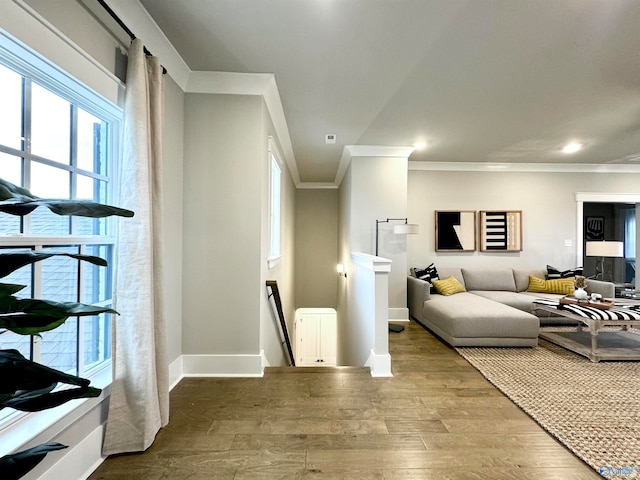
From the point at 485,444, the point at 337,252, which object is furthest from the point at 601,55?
the point at 337,252

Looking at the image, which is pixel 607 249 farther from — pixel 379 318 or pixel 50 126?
pixel 50 126

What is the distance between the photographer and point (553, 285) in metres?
4.55

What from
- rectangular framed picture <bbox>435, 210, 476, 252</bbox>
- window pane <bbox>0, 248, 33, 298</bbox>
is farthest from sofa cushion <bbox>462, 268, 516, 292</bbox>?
window pane <bbox>0, 248, 33, 298</bbox>

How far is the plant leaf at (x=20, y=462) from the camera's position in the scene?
58cm

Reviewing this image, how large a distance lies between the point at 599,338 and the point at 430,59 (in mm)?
3719

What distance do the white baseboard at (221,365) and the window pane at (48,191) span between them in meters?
1.47

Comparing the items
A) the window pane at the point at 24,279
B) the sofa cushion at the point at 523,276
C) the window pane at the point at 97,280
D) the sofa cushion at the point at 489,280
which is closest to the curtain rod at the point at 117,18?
the window pane at the point at 97,280

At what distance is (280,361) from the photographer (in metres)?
3.65

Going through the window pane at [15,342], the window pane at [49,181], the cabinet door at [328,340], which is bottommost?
the cabinet door at [328,340]

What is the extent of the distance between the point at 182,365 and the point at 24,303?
2.11 metres

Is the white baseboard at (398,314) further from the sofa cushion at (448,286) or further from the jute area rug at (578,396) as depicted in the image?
the jute area rug at (578,396)

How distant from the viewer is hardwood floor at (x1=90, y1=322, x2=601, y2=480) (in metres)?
1.49

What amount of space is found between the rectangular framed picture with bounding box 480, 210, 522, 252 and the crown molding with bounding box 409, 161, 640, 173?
2.54ft

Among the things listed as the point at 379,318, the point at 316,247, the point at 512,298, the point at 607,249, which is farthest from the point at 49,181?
the point at 607,249
